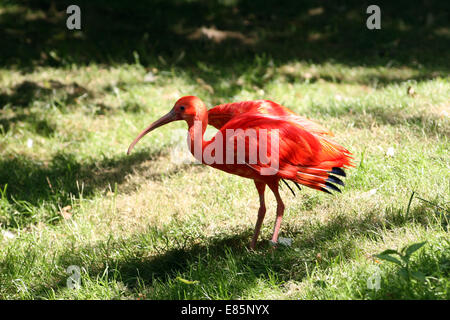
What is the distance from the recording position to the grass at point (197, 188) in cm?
311

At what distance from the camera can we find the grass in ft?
10.2

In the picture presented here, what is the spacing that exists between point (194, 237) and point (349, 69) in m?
4.26

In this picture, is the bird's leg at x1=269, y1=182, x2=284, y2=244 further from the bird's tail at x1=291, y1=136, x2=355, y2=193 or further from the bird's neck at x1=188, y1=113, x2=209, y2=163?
the bird's neck at x1=188, y1=113, x2=209, y2=163

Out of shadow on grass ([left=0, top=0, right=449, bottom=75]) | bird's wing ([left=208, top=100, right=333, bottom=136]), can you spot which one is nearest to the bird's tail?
bird's wing ([left=208, top=100, right=333, bottom=136])

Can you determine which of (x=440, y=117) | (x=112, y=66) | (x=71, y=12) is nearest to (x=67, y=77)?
(x=112, y=66)

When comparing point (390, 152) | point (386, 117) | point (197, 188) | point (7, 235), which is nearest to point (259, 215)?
point (197, 188)

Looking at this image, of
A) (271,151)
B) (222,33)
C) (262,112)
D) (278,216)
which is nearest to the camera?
(271,151)

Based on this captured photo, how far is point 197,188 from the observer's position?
4449 mm

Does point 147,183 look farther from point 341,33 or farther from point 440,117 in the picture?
point 341,33

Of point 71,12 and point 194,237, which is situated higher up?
point 71,12

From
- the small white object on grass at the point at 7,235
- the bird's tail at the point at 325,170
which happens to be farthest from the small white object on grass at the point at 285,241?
the small white object on grass at the point at 7,235

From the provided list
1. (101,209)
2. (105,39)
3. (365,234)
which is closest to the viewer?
(365,234)

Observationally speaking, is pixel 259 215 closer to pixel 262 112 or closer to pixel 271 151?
pixel 271 151

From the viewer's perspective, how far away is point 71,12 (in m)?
8.05
